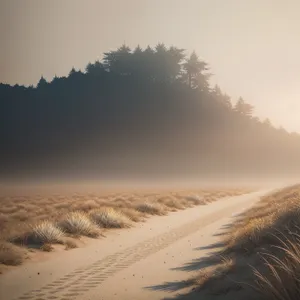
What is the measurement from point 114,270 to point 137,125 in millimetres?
83316

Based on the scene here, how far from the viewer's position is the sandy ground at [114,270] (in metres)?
8.01

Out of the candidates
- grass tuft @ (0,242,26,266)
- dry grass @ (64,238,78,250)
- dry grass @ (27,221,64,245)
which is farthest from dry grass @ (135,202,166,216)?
grass tuft @ (0,242,26,266)

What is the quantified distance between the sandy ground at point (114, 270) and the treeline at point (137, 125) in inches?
2780

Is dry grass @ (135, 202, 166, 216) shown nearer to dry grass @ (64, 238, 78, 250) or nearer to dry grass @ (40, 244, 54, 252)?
dry grass @ (64, 238, 78, 250)

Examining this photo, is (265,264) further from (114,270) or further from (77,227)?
(77,227)

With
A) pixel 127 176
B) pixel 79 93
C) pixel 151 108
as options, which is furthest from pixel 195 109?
pixel 79 93

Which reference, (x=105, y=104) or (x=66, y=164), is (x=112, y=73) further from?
(x=66, y=164)

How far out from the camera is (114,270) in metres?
9.98

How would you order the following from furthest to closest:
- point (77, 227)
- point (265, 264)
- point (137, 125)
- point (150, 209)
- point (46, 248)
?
point (137, 125), point (150, 209), point (77, 227), point (46, 248), point (265, 264)

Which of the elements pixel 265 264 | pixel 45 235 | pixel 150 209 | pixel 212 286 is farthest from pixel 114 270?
pixel 150 209

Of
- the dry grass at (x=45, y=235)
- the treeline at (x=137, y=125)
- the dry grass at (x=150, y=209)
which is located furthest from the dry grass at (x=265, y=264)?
the treeline at (x=137, y=125)

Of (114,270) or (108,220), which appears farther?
(108,220)

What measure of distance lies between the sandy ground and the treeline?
232 feet

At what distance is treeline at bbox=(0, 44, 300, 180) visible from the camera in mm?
88062
